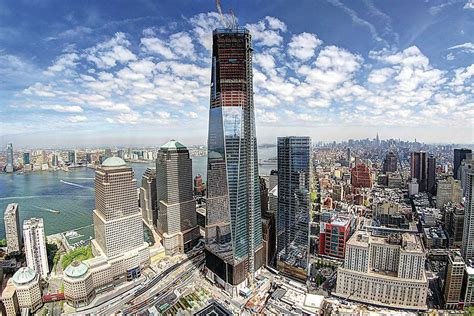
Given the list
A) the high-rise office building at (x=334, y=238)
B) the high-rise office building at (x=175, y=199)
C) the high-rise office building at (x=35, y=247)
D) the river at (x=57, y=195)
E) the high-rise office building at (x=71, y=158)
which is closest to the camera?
the high-rise office building at (x=35, y=247)

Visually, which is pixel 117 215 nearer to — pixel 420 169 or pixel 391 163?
pixel 420 169

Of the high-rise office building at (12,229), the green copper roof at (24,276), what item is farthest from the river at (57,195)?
the green copper roof at (24,276)

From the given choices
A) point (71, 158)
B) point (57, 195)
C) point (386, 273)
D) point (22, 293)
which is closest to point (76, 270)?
point (22, 293)

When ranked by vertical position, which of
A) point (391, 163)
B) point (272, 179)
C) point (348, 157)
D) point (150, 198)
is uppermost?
point (348, 157)

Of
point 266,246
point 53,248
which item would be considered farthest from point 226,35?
point 53,248

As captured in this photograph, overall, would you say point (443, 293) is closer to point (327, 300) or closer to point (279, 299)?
point (327, 300)

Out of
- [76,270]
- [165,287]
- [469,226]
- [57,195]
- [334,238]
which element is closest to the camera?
[76,270]

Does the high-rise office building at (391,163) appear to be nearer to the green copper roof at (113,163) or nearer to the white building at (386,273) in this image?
the white building at (386,273)
